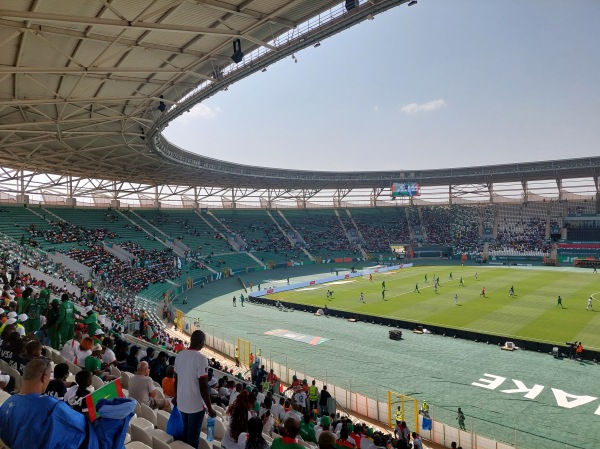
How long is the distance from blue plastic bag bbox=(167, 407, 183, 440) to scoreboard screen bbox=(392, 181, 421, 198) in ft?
260

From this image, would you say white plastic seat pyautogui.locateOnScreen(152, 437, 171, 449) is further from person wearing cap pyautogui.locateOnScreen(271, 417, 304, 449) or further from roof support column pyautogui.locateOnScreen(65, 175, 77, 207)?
roof support column pyautogui.locateOnScreen(65, 175, 77, 207)

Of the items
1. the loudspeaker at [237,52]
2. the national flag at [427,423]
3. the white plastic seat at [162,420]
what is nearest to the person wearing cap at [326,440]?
the white plastic seat at [162,420]

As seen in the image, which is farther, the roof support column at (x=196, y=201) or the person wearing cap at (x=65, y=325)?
the roof support column at (x=196, y=201)

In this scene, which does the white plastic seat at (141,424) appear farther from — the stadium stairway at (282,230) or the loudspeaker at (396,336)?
the stadium stairway at (282,230)

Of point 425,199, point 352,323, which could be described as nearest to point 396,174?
point 425,199

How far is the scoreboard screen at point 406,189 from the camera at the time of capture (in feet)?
267

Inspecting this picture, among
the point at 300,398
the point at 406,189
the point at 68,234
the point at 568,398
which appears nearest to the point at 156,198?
the point at 68,234

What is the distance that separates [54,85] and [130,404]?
78.8 feet

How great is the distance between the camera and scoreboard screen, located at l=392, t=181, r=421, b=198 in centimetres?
8138

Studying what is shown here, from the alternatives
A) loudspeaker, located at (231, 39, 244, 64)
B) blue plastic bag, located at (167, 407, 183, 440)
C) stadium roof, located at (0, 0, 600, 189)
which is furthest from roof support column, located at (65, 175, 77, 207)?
blue plastic bag, located at (167, 407, 183, 440)

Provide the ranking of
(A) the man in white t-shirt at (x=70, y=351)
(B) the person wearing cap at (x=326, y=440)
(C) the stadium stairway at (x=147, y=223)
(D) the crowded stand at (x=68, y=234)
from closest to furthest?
1. (B) the person wearing cap at (x=326, y=440)
2. (A) the man in white t-shirt at (x=70, y=351)
3. (D) the crowded stand at (x=68, y=234)
4. (C) the stadium stairway at (x=147, y=223)

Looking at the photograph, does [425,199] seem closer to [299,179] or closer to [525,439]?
[299,179]

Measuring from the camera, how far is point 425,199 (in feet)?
309

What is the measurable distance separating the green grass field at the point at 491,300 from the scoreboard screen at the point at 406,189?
2476cm
